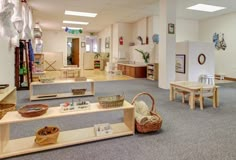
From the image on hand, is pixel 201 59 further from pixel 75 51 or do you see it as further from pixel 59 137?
pixel 75 51

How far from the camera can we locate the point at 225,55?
8.12m

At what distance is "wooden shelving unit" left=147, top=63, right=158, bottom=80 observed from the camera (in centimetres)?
780

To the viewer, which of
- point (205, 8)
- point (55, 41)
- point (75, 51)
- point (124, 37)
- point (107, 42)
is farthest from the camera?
point (75, 51)

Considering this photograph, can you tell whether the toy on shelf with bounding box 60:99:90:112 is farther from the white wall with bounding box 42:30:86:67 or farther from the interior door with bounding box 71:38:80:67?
the interior door with bounding box 71:38:80:67

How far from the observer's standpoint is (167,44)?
228 inches

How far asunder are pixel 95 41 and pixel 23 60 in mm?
9438

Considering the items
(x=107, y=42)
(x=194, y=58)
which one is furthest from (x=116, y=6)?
(x=107, y=42)

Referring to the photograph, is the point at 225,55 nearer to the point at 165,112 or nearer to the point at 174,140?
the point at 165,112

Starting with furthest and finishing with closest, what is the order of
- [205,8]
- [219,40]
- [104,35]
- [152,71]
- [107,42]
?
[104,35] → [107,42] → [219,40] → [152,71] → [205,8]

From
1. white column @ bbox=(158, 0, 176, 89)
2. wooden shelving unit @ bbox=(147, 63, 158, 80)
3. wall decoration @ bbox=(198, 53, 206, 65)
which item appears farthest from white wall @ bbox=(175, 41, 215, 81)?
wooden shelving unit @ bbox=(147, 63, 158, 80)

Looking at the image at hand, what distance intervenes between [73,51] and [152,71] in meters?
8.81

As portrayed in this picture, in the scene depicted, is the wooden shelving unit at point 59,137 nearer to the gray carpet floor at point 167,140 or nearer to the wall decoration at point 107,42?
the gray carpet floor at point 167,140

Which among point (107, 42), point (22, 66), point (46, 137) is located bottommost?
point (46, 137)

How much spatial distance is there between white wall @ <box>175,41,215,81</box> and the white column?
0.42 metres
